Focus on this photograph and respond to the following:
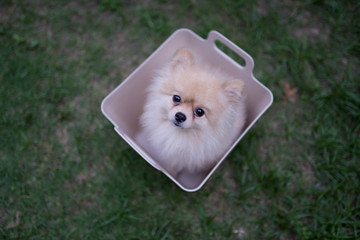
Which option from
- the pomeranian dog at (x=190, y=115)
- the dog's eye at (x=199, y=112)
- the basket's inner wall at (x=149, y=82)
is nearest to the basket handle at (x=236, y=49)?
the basket's inner wall at (x=149, y=82)

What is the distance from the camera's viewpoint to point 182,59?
1.84 metres

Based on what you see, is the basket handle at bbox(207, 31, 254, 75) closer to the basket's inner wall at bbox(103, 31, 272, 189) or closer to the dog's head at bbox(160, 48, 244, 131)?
the basket's inner wall at bbox(103, 31, 272, 189)

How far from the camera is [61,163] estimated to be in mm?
2420

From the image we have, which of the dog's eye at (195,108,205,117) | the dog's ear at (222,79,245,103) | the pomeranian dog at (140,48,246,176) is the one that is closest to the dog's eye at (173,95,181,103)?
the pomeranian dog at (140,48,246,176)

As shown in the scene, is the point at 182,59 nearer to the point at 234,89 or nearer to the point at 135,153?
the point at 234,89

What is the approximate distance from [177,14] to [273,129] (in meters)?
1.70

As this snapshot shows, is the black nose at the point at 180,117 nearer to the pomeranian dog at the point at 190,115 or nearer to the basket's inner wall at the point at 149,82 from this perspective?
the pomeranian dog at the point at 190,115

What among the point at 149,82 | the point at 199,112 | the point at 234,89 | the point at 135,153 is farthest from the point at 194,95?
the point at 135,153

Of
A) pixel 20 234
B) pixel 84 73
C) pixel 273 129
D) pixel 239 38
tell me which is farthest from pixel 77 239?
pixel 239 38

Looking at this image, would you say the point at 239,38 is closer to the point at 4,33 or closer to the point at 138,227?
the point at 138,227

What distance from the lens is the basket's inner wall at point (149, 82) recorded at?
2242mm

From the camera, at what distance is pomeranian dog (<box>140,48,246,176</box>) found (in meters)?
1.72

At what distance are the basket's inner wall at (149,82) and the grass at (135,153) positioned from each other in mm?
176

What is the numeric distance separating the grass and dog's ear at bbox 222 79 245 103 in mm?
849
